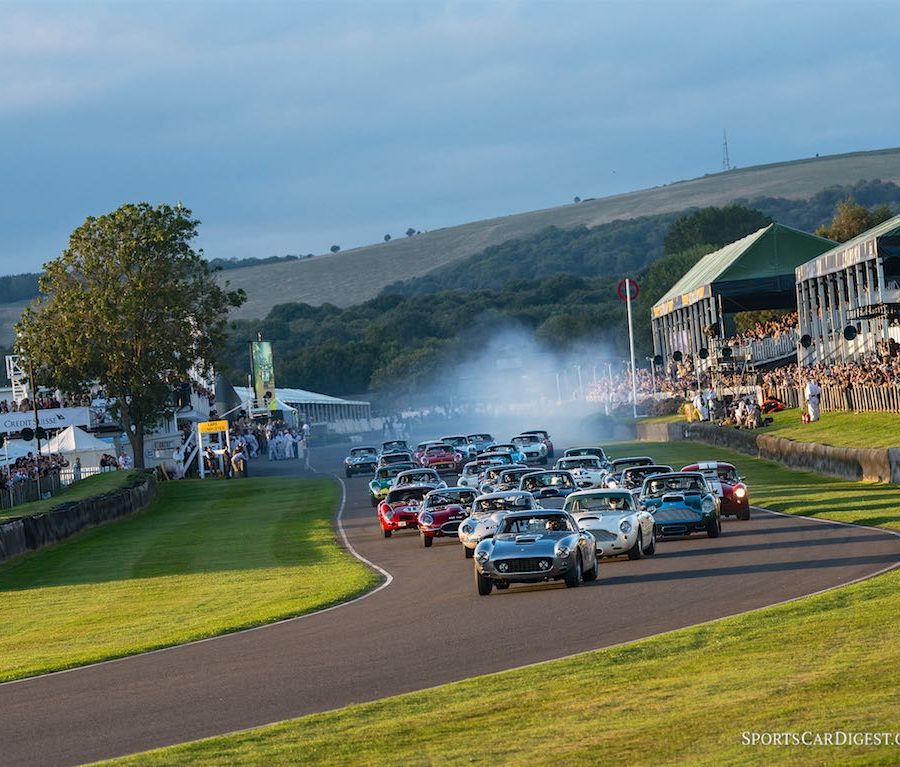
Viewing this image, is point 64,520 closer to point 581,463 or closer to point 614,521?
point 581,463

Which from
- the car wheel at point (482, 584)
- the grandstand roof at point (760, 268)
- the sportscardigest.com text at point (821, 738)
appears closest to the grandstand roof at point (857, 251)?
the grandstand roof at point (760, 268)

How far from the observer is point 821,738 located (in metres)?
11.1

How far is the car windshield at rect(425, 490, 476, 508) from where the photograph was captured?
36.2 m

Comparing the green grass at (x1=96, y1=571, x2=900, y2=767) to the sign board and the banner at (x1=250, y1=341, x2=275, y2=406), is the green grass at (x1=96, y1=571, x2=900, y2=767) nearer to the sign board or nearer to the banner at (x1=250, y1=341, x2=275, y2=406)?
the sign board

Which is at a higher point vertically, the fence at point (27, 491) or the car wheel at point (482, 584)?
the fence at point (27, 491)

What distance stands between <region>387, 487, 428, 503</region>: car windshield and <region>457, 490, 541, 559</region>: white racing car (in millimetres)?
7961

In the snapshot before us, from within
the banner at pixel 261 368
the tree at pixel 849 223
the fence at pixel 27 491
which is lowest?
the fence at pixel 27 491

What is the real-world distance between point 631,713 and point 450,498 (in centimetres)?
2335

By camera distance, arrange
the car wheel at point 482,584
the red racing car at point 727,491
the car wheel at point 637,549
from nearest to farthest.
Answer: the car wheel at point 482,584 < the car wheel at point 637,549 < the red racing car at point 727,491

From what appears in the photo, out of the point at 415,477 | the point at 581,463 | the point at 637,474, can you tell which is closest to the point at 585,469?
the point at 581,463

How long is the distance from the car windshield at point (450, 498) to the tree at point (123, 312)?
3995 centimetres

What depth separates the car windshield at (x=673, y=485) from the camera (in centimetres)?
3234

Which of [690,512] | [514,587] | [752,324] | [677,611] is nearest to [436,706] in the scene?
[677,611]

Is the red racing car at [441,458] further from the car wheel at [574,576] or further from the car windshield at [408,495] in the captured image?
the car wheel at [574,576]
